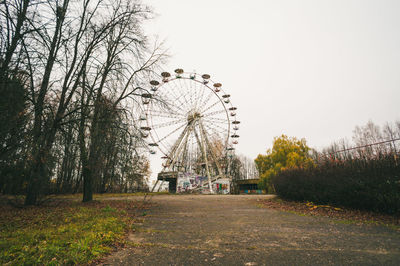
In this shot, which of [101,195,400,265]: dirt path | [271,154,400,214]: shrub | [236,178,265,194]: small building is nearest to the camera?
[101,195,400,265]: dirt path

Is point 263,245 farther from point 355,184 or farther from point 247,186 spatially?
point 247,186

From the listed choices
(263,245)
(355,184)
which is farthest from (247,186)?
(263,245)

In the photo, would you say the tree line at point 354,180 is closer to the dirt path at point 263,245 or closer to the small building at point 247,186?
the dirt path at point 263,245

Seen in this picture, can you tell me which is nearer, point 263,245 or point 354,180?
point 263,245

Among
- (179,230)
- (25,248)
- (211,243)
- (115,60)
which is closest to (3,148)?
(25,248)

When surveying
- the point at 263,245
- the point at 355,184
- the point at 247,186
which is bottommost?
the point at 247,186

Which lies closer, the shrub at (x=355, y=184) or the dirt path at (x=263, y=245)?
the dirt path at (x=263, y=245)

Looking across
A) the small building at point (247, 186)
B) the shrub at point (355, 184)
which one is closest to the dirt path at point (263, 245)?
the shrub at point (355, 184)

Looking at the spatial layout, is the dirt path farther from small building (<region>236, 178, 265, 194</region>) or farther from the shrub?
small building (<region>236, 178, 265, 194</region>)

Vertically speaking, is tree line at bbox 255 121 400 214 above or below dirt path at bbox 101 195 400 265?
above

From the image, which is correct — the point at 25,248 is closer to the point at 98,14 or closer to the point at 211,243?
the point at 211,243

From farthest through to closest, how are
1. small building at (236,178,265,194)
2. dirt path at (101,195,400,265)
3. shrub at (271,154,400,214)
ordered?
small building at (236,178,265,194) < shrub at (271,154,400,214) < dirt path at (101,195,400,265)

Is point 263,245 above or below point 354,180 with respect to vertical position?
below

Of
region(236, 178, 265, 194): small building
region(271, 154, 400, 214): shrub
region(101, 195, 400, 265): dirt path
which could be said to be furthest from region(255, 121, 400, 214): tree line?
region(236, 178, 265, 194): small building
